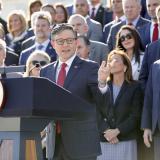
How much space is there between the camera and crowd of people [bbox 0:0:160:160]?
4617 millimetres

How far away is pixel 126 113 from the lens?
6793 mm

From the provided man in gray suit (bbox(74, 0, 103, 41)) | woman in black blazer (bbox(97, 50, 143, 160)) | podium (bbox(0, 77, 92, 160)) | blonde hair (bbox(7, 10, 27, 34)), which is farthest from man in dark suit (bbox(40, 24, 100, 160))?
blonde hair (bbox(7, 10, 27, 34))

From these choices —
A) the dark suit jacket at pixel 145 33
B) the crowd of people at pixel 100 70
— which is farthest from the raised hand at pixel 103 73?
the dark suit jacket at pixel 145 33

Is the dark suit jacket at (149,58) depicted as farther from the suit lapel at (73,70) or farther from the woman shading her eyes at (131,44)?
the suit lapel at (73,70)

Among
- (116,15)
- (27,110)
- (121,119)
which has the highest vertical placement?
(116,15)

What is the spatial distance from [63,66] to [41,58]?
2.21 m

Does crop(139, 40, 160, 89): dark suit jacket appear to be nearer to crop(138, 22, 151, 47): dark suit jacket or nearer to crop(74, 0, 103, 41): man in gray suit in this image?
crop(138, 22, 151, 47): dark suit jacket

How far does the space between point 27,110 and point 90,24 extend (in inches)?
A: 251

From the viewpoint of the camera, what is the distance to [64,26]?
4801mm

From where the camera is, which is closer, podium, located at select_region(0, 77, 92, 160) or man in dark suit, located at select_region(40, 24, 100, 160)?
podium, located at select_region(0, 77, 92, 160)

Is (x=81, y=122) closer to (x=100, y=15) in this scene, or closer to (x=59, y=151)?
(x=59, y=151)

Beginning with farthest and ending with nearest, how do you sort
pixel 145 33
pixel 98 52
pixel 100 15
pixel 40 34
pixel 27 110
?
1. pixel 100 15
2. pixel 40 34
3. pixel 98 52
4. pixel 145 33
5. pixel 27 110

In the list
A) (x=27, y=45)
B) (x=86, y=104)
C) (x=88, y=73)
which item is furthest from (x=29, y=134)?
(x=27, y=45)

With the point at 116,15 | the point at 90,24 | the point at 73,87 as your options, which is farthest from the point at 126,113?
the point at 116,15
